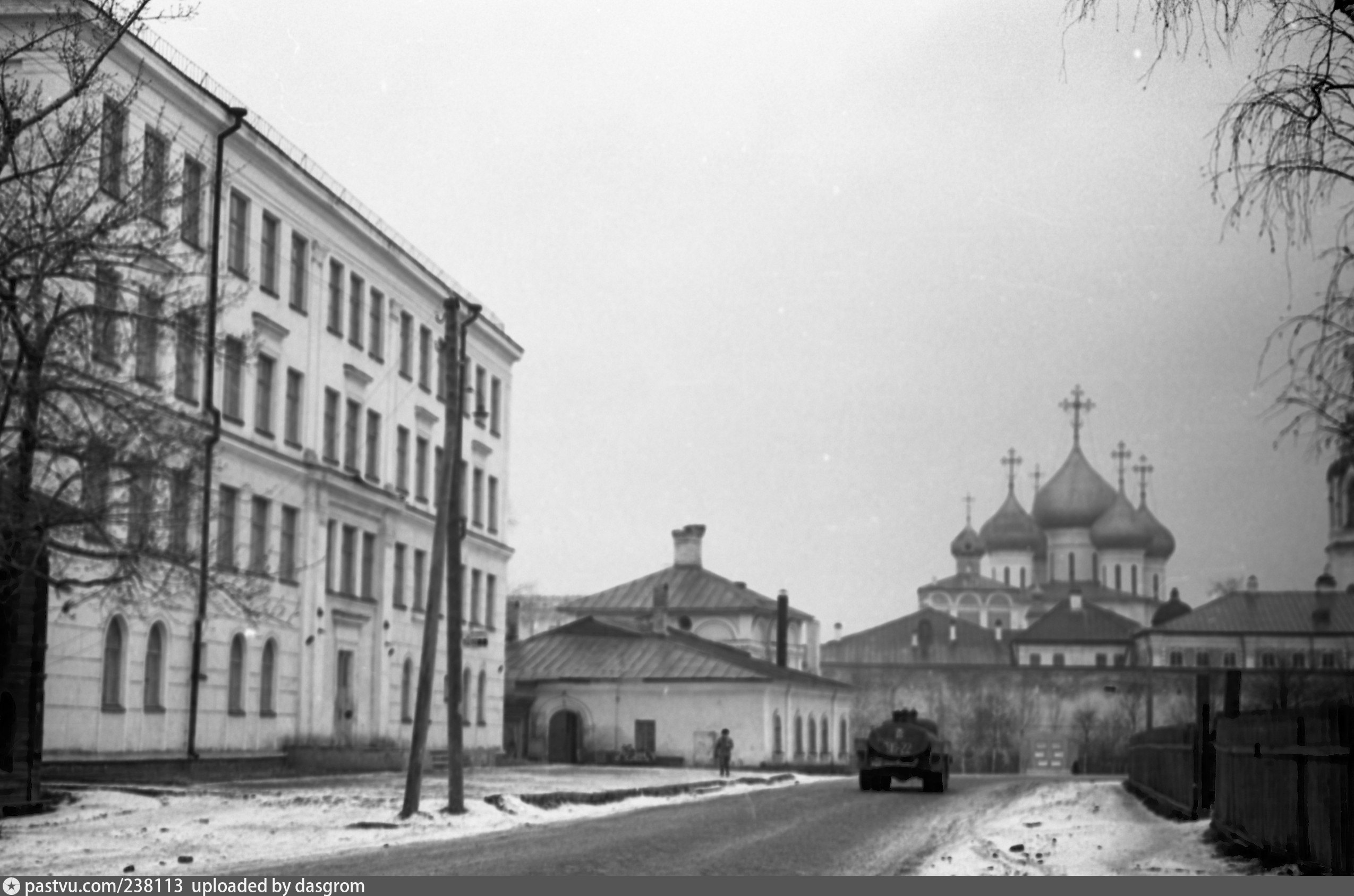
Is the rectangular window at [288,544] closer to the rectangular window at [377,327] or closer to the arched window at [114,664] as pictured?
the rectangular window at [377,327]

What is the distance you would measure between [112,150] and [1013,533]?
8016 centimetres

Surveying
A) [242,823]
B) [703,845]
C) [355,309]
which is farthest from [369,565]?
[703,845]

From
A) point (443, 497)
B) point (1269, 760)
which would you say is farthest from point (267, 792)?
point (1269, 760)

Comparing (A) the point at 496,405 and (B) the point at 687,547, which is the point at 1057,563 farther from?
(A) the point at 496,405

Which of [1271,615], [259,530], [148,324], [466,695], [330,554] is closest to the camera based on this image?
[148,324]

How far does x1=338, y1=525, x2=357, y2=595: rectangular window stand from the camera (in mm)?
44062

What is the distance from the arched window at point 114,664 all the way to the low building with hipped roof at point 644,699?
1365 inches

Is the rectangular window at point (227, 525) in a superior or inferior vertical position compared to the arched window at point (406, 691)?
superior

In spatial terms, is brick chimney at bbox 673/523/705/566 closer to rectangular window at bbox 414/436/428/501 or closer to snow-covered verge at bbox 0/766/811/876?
rectangular window at bbox 414/436/428/501

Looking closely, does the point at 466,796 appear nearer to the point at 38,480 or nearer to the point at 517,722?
the point at 38,480

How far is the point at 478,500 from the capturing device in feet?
183

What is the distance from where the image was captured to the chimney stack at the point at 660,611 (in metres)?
77.3

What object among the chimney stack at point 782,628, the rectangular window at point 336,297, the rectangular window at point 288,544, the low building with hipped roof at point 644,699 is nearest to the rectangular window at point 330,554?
the rectangular window at point 288,544

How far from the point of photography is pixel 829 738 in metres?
77.6
